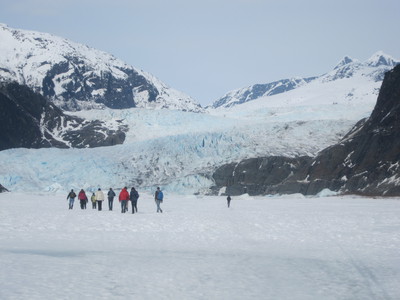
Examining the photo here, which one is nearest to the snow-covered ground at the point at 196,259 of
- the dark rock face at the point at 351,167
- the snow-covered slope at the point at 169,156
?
the dark rock face at the point at 351,167

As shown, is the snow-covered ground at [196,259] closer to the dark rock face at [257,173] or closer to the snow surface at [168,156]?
the snow surface at [168,156]

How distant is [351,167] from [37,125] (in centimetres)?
9043

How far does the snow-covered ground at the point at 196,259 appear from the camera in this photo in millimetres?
9414

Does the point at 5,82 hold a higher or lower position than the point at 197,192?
higher

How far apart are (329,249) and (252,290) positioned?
260 inches

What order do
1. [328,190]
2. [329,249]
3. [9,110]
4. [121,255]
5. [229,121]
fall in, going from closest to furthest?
[121,255], [329,249], [328,190], [229,121], [9,110]

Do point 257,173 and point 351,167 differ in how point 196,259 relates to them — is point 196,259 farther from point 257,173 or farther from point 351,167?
point 257,173

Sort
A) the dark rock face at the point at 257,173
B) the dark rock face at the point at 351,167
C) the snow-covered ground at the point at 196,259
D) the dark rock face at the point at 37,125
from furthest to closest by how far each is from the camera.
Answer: the dark rock face at the point at 37,125 < the dark rock face at the point at 257,173 < the dark rock face at the point at 351,167 < the snow-covered ground at the point at 196,259

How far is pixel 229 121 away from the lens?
356 feet

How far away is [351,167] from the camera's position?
2709 inches

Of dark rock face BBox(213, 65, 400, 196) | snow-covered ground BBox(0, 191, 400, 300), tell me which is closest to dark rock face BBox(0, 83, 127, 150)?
dark rock face BBox(213, 65, 400, 196)

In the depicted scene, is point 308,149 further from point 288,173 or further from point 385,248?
point 385,248

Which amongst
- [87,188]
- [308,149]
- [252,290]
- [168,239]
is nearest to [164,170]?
[87,188]

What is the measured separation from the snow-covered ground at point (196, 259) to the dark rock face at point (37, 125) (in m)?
104
